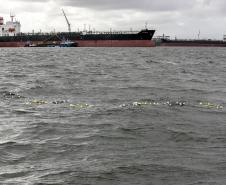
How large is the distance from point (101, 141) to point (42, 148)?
1.92 m

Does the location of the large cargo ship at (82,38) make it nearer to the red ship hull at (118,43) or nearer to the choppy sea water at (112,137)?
the red ship hull at (118,43)

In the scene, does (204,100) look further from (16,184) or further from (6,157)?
(16,184)

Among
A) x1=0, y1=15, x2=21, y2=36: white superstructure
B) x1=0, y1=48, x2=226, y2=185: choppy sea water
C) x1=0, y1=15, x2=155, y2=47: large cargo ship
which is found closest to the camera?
x1=0, y1=48, x2=226, y2=185: choppy sea water

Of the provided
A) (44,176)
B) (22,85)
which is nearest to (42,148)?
(44,176)

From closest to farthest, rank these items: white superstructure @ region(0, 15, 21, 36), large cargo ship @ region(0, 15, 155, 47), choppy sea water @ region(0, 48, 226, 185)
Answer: choppy sea water @ region(0, 48, 226, 185)
large cargo ship @ region(0, 15, 155, 47)
white superstructure @ region(0, 15, 21, 36)

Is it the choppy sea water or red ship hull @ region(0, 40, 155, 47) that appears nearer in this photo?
the choppy sea water

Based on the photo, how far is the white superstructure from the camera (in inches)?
6570

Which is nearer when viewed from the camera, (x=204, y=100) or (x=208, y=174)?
(x=208, y=174)

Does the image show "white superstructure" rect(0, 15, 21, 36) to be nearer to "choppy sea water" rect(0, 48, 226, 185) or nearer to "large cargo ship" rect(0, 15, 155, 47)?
"large cargo ship" rect(0, 15, 155, 47)

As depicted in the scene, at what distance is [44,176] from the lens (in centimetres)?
1155

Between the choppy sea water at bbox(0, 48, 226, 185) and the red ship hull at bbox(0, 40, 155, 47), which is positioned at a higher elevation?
the red ship hull at bbox(0, 40, 155, 47)

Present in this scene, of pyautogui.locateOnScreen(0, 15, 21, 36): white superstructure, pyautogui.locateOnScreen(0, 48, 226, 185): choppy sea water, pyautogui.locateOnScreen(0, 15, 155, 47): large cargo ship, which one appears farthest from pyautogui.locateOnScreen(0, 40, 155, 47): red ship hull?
pyautogui.locateOnScreen(0, 48, 226, 185): choppy sea water

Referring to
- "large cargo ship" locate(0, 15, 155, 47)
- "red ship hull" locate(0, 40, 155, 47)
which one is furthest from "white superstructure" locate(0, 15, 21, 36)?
"red ship hull" locate(0, 40, 155, 47)

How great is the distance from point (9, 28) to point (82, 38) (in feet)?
115
